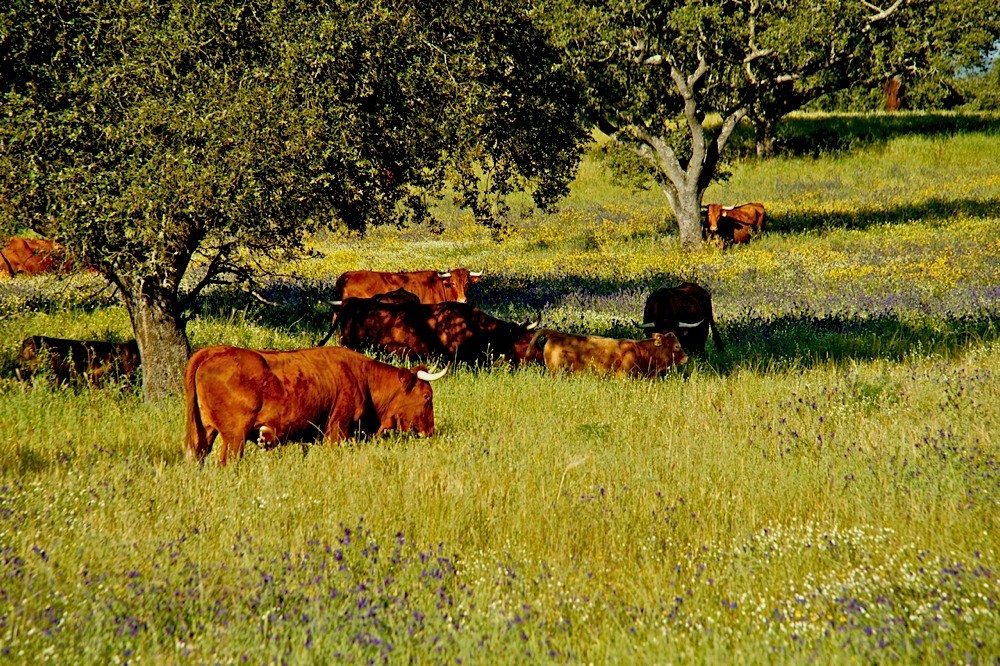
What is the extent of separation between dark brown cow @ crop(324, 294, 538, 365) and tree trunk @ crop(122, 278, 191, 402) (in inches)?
130

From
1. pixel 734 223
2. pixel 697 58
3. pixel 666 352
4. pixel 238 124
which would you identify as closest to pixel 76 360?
pixel 238 124

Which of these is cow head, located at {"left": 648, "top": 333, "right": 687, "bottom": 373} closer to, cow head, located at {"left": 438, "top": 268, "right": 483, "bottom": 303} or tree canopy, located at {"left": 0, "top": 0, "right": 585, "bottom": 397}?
tree canopy, located at {"left": 0, "top": 0, "right": 585, "bottom": 397}

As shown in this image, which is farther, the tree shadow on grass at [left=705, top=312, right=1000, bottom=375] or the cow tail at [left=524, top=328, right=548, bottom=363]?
the cow tail at [left=524, top=328, right=548, bottom=363]

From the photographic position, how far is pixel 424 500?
20.6ft

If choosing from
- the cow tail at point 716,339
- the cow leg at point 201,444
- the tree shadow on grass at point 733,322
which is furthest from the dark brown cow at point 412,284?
the cow leg at point 201,444

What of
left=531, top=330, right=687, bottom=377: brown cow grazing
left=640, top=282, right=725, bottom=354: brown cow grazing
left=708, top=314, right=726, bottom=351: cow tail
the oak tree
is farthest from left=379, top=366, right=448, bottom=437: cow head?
the oak tree

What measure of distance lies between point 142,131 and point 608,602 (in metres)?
6.64

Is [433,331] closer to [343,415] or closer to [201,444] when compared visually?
[343,415]

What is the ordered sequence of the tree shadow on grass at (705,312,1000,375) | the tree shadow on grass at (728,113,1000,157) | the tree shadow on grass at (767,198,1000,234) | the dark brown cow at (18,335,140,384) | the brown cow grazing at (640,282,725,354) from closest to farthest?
the dark brown cow at (18,335,140,384) → the tree shadow on grass at (705,312,1000,375) → the brown cow grazing at (640,282,725,354) → the tree shadow on grass at (767,198,1000,234) → the tree shadow on grass at (728,113,1000,157)

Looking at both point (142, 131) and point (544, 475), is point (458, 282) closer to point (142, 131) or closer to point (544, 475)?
point (142, 131)

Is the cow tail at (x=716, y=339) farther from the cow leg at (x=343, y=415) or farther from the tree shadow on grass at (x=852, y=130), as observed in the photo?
the tree shadow on grass at (x=852, y=130)

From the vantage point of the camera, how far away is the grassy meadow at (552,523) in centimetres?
418

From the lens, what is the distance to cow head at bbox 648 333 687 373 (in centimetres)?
1253

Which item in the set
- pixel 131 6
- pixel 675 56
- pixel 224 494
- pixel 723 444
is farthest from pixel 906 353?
pixel 675 56
